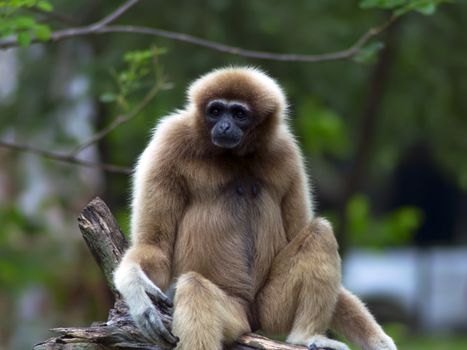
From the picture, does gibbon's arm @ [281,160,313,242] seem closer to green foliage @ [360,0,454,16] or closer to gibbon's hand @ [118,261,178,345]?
gibbon's hand @ [118,261,178,345]

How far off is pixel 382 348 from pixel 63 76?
24.5 ft

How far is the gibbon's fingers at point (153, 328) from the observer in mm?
7117

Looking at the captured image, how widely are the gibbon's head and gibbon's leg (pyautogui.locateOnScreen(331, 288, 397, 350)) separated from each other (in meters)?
1.59

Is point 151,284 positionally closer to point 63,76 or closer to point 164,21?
point 164,21

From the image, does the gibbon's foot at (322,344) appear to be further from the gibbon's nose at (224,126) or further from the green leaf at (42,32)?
the green leaf at (42,32)

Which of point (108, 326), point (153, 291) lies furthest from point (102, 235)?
point (108, 326)

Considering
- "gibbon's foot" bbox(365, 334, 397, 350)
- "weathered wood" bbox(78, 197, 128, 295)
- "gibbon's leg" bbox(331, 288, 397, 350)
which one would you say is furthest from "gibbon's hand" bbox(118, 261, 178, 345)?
"gibbon's foot" bbox(365, 334, 397, 350)

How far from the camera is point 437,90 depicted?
46.6 ft

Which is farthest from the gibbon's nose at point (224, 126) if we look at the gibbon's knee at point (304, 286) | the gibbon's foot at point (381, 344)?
the gibbon's foot at point (381, 344)

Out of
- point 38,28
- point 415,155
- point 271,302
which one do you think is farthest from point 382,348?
point 415,155

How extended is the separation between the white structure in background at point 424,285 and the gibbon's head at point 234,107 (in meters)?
18.4

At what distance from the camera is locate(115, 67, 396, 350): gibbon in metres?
7.74

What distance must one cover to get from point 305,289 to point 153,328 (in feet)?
4.51

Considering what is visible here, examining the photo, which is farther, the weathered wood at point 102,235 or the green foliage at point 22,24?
the green foliage at point 22,24
